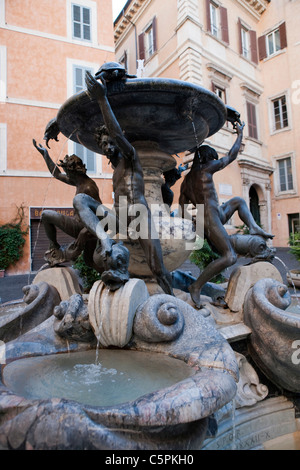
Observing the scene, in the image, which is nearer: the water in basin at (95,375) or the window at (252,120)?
the water in basin at (95,375)

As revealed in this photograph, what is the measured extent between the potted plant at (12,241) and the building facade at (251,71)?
276 inches

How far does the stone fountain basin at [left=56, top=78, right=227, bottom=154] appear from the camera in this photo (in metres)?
2.45

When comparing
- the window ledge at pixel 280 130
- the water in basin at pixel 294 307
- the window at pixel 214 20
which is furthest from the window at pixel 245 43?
the water in basin at pixel 294 307

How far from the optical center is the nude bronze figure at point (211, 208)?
283 cm

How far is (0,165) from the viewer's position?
1185 cm

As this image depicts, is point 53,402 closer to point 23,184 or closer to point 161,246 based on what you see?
point 161,246

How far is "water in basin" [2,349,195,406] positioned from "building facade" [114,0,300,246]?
13.4 meters

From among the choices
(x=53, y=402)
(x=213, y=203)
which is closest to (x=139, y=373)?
(x=53, y=402)

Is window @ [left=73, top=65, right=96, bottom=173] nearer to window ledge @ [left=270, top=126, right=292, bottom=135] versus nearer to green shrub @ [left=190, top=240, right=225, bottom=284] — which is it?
green shrub @ [left=190, top=240, right=225, bottom=284]

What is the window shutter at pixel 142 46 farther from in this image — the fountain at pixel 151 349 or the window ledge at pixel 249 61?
the fountain at pixel 151 349

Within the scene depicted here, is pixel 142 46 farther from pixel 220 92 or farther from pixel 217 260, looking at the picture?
pixel 217 260

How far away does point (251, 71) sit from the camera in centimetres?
1784

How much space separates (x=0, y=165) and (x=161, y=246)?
36.0 ft

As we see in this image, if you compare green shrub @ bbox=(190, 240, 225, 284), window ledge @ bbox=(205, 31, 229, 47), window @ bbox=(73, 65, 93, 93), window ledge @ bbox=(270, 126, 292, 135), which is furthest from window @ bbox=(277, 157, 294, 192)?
green shrub @ bbox=(190, 240, 225, 284)
